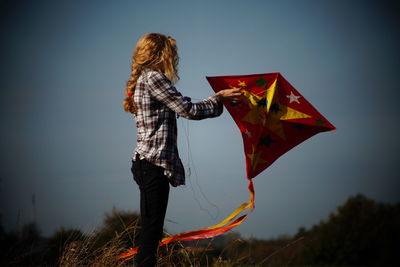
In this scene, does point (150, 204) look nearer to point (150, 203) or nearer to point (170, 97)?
point (150, 203)

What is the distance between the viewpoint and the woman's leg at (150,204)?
8.07 ft

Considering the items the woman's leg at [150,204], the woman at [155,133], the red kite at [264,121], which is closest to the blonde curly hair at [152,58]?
the woman at [155,133]

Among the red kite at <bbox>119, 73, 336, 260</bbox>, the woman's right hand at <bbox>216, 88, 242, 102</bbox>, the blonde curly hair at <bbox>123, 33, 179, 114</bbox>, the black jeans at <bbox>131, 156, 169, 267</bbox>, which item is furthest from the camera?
the red kite at <bbox>119, 73, 336, 260</bbox>

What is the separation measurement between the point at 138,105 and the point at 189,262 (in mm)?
1919

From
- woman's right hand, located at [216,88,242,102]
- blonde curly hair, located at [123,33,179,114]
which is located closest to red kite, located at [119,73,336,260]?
woman's right hand, located at [216,88,242,102]

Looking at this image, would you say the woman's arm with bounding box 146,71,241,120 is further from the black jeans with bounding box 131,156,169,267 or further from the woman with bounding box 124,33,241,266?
the black jeans with bounding box 131,156,169,267

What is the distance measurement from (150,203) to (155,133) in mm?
464

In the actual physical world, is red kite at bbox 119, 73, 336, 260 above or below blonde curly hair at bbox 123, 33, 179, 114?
below

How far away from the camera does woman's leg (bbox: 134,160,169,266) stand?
8.07 ft

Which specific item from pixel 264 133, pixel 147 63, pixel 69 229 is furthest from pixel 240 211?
pixel 69 229

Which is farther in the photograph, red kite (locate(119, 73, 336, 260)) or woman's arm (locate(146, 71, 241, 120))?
red kite (locate(119, 73, 336, 260))

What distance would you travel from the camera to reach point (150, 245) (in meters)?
2.52

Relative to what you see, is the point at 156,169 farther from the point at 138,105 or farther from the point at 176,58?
the point at 176,58

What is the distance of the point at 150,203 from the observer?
8.09 ft
